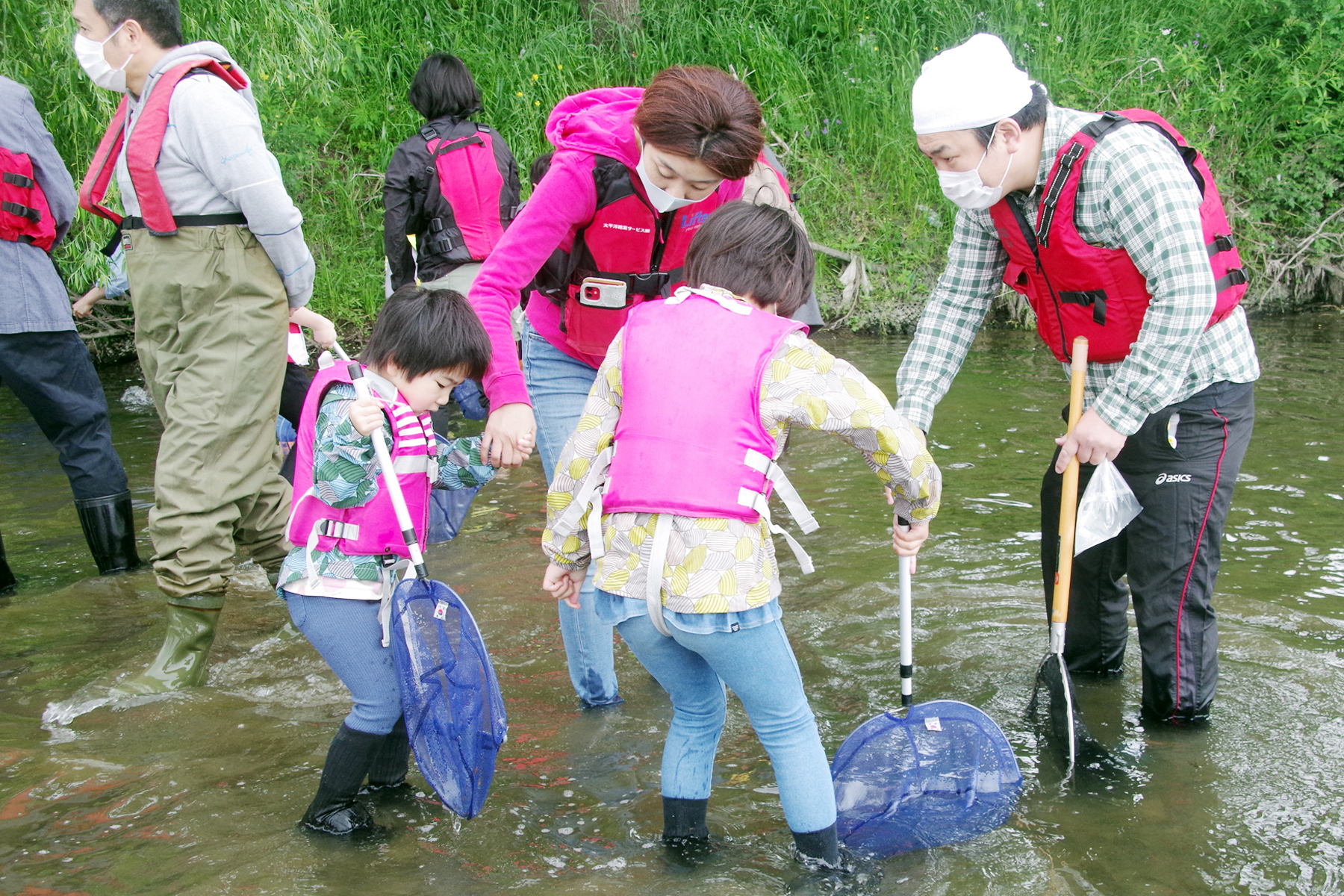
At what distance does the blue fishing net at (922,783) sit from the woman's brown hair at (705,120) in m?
1.42

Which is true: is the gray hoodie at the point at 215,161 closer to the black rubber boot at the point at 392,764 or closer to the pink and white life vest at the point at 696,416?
the black rubber boot at the point at 392,764

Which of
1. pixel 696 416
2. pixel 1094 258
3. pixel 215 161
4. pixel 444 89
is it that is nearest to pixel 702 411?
pixel 696 416

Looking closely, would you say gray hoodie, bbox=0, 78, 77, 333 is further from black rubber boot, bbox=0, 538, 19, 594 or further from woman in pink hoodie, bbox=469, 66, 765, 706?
woman in pink hoodie, bbox=469, 66, 765, 706

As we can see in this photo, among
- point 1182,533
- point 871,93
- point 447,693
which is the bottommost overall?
point 447,693

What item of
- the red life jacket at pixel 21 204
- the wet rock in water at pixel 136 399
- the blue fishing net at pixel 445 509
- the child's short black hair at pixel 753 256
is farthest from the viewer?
the wet rock in water at pixel 136 399

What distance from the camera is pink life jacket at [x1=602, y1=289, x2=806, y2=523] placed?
2355mm

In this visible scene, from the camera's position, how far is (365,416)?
2.63 metres

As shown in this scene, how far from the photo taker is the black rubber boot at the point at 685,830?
105 inches

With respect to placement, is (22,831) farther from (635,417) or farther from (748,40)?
(748,40)

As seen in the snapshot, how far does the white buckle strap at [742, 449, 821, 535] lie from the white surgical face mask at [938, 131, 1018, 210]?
945 mm

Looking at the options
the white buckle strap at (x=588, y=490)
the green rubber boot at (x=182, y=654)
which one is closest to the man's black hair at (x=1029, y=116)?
the white buckle strap at (x=588, y=490)

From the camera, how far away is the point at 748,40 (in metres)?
11.5

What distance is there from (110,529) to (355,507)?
2590 millimetres

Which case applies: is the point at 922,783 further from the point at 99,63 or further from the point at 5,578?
the point at 5,578
